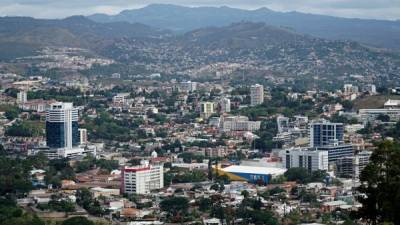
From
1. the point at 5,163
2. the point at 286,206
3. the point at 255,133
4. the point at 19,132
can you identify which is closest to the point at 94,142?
the point at 19,132

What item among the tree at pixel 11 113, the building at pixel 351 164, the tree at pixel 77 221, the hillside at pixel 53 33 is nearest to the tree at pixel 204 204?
the tree at pixel 77 221

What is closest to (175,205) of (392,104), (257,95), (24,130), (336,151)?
(336,151)

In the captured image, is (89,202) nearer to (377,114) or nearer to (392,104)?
(377,114)

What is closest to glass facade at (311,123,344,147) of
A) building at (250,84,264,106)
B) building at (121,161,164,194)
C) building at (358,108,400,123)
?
building at (358,108,400,123)

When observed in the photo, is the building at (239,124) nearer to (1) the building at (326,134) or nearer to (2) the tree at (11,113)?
(1) the building at (326,134)

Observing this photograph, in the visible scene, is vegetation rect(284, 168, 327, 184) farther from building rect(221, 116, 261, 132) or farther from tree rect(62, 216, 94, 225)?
building rect(221, 116, 261, 132)
